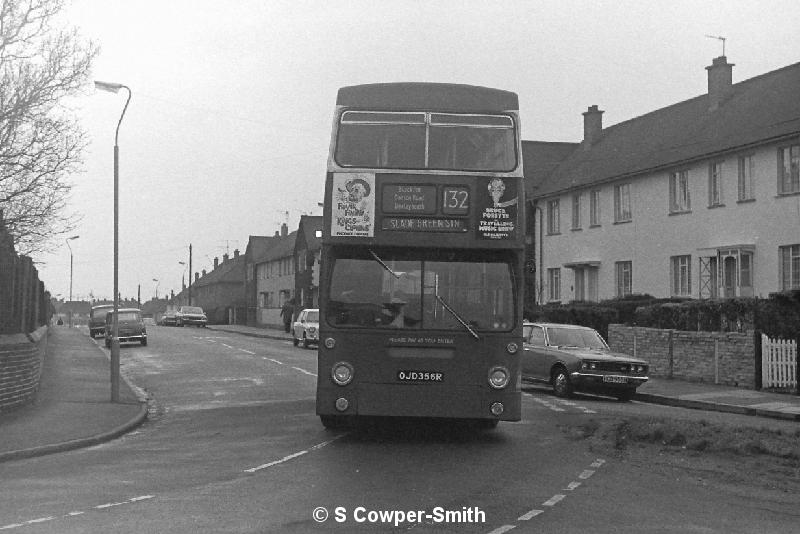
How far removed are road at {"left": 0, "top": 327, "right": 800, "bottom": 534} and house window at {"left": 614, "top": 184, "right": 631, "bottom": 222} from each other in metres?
25.8

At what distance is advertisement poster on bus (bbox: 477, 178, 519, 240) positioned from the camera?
1267cm

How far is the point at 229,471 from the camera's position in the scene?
11.2m

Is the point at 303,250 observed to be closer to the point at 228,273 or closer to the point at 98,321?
the point at 98,321

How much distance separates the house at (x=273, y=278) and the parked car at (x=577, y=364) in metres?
59.5

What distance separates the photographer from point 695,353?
90.2 feet

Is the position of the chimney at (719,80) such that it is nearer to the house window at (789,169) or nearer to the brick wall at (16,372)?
the house window at (789,169)

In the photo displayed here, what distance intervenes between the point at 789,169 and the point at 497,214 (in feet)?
75.2

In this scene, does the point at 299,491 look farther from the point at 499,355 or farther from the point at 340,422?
the point at 340,422

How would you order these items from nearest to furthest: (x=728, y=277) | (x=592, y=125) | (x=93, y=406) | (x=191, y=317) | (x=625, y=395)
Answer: (x=93, y=406) → (x=625, y=395) → (x=728, y=277) → (x=592, y=125) → (x=191, y=317)

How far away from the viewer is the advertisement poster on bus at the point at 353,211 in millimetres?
12711

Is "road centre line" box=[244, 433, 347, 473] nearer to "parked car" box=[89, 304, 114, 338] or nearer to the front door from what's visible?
the front door

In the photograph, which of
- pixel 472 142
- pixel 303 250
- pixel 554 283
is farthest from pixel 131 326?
pixel 303 250

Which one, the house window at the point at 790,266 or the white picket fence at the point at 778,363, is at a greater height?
the house window at the point at 790,266

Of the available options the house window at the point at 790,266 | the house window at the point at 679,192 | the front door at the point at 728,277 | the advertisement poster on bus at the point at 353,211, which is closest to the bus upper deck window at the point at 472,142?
the advertisement poster on bus at the point at 353,211
